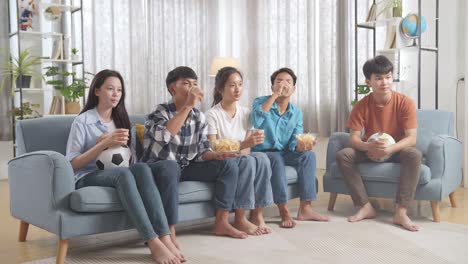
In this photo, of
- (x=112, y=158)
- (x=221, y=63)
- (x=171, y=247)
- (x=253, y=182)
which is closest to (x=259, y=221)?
(x=253, y=182)

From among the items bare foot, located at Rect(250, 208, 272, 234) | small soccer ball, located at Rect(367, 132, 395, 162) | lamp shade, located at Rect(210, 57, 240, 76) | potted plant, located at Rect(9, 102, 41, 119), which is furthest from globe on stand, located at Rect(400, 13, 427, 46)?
potted plant, located at Rect(9, 102, 41, 119)

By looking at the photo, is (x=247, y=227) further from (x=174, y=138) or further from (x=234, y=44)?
(x=234, y=44)

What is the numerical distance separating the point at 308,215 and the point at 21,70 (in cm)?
328

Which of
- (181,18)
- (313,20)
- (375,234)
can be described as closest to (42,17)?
(181,18)

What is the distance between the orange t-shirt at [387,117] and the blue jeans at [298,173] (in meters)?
0.43

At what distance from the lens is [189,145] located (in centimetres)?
281

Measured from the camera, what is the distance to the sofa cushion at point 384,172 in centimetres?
313

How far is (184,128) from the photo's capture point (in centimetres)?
277

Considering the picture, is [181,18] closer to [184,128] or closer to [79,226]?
[184,128]

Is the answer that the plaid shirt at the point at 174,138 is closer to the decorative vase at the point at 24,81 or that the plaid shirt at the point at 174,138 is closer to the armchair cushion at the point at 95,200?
the armchair cushion at the point at 95,200

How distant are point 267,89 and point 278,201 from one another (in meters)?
3.43

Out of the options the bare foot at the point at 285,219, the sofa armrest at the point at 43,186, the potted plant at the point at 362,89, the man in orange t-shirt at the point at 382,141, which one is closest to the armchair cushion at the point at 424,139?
the man in orange t-shirt at the point at 382,141

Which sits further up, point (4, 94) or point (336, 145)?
point (4, 94)

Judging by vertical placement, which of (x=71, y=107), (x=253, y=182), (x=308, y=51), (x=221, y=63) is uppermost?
(x=308, y=51)
